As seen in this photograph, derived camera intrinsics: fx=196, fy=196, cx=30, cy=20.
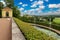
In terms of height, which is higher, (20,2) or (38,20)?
(20,2)

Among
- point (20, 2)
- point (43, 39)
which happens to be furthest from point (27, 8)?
point (43, 39)

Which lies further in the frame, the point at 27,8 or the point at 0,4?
the point at 0,4

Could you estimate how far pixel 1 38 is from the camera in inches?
108

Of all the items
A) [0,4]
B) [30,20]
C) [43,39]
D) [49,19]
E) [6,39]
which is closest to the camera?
[43,39]

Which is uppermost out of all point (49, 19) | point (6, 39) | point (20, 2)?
point (20, 2)

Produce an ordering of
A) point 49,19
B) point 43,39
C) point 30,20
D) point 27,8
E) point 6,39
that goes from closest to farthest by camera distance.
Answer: point 43,39, point 6,39, point 49,19, point 30,20, point 27,8

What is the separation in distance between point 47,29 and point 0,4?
287 centimetres

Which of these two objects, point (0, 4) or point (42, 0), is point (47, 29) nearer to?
point (42, 0)

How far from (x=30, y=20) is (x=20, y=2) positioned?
0.42 meters

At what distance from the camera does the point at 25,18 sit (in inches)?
154

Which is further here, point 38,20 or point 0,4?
point 0,4

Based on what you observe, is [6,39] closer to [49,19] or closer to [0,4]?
[49,19]

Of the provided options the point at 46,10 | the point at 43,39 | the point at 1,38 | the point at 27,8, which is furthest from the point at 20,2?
the point at 43,39

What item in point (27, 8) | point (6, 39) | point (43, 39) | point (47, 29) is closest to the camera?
point (43, 39)
